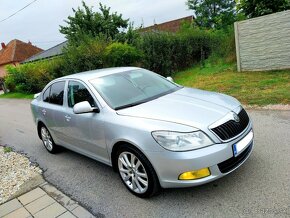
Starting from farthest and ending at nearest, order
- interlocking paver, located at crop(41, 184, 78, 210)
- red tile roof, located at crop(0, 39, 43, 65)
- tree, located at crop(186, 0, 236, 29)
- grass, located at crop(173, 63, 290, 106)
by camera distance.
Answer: red tile roof, located at crop(0, 39, 43, 65)
tree, located at crop(186, 0, 236, 29)
grass, located at crop(173, 63, 290, 106)
interlocking paver, located at crop(41, 184, 78, 210)

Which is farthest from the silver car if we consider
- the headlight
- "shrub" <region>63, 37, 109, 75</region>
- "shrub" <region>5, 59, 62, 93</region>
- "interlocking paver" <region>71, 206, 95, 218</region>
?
"shrub" <region>5, 59, 62, 93</region>

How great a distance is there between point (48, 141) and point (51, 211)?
2.43m

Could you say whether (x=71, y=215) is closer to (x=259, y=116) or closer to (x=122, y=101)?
(x=122, y=101)

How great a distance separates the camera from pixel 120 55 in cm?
1338

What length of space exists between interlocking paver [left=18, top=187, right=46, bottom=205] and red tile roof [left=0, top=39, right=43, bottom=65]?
46.0 meters

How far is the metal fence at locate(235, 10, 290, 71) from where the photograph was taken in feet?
32.9

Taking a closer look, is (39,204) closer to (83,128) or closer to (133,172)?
(83,128)

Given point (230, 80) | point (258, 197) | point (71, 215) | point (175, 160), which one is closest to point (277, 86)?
point (230, 80)

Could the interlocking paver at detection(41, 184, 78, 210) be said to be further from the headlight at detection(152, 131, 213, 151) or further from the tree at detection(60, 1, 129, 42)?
the tree at detection(60, 1, 129, 42)

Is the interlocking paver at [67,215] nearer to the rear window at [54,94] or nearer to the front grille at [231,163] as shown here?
the front grille at [231,163]

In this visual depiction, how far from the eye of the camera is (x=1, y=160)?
607 cm

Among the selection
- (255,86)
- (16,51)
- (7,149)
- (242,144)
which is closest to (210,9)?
(16,51)

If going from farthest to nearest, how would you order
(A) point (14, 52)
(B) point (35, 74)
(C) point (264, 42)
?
(A) point (14, 52), (B) point (35, 74), (C) point (264, 42)

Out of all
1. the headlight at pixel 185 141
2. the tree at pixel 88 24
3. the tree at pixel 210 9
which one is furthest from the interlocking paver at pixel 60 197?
the tree at pixel 210 9
